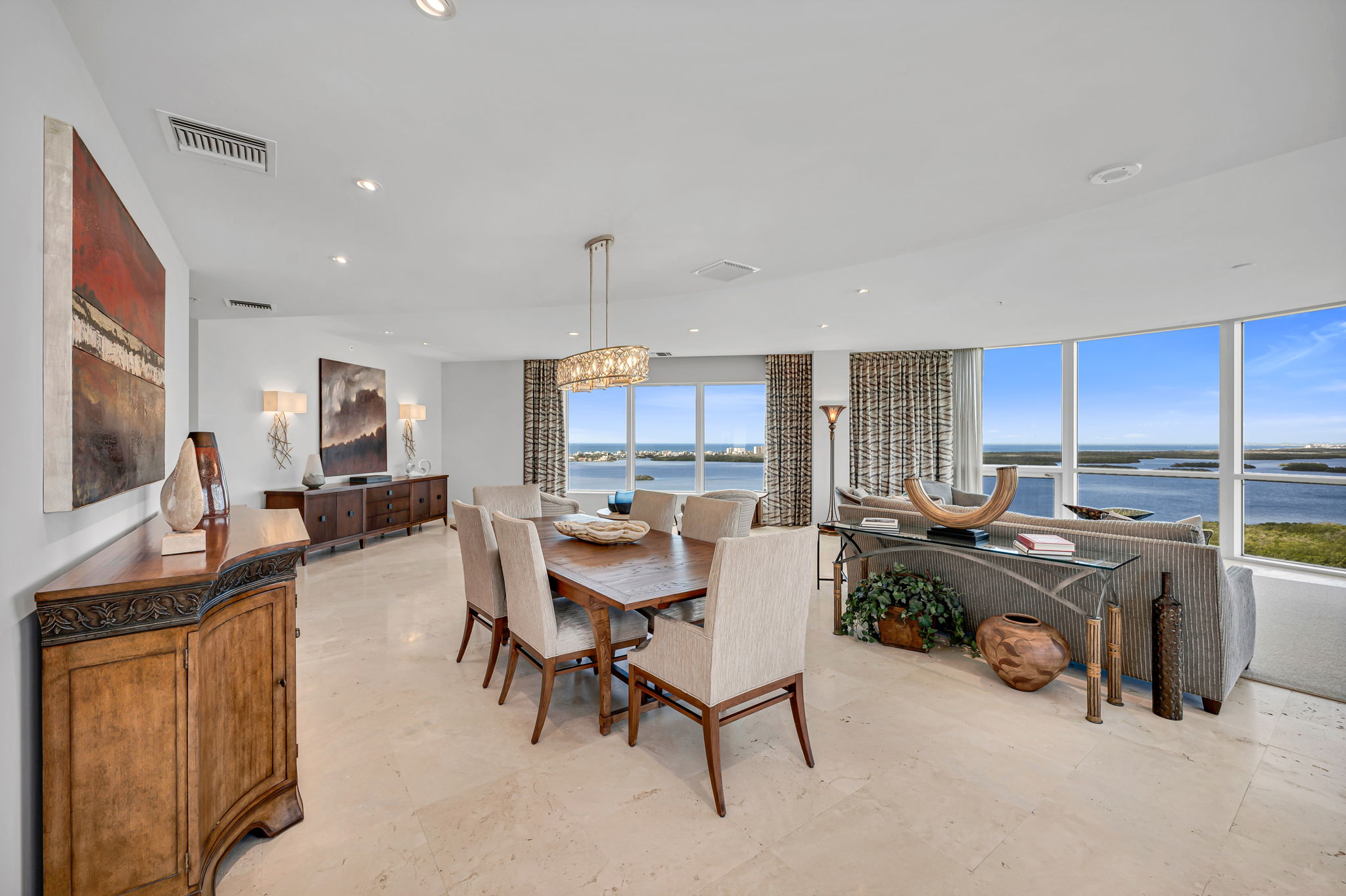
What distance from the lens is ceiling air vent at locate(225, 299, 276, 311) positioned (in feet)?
13.5

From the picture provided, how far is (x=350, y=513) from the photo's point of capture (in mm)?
6121

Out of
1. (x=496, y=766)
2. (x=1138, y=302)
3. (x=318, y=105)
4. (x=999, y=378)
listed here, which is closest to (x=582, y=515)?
(x=496, y=766)

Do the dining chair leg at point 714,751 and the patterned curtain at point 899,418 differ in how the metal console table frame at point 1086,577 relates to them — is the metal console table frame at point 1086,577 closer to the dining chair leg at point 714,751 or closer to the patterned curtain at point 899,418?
the dining chair leg at point 714,751

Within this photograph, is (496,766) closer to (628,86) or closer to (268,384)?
(628,86)

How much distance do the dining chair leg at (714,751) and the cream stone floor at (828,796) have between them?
77 mm

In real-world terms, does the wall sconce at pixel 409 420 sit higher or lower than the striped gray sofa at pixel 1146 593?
higher

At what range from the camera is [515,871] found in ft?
5.23

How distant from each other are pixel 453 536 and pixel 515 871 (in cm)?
600

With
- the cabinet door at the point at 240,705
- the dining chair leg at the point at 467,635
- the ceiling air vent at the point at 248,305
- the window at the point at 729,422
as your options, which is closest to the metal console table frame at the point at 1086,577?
the dining chair leg at the point at 467,635

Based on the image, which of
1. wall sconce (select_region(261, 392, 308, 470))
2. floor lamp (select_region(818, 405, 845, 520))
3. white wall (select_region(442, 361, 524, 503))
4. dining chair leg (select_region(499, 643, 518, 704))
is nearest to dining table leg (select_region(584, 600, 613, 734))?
dining chair leg (select_region(499, 643, 518, 704))

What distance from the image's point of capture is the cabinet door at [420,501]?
23.8ft

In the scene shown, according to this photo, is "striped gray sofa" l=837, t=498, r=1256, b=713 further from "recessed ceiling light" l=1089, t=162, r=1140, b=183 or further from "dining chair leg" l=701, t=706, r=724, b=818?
"dining chair leg" l=701, t=706, r=724, b=818

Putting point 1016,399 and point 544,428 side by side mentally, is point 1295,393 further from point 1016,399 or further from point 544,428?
point 544,428

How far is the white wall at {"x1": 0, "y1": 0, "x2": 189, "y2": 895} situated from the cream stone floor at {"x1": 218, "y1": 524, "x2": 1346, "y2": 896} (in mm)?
665
